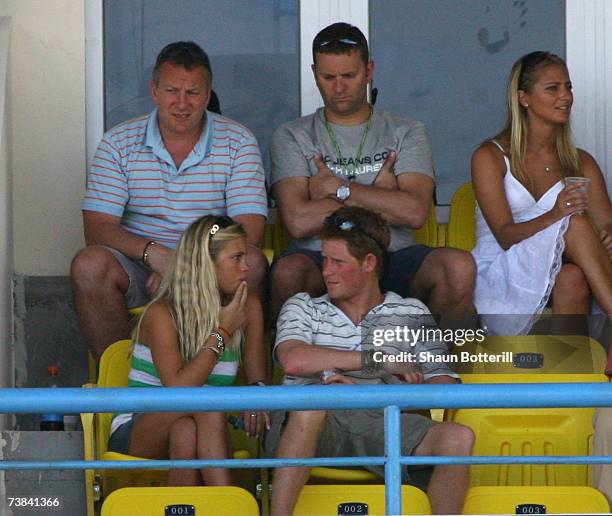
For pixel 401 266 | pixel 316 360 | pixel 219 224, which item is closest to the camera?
pixel 316 360

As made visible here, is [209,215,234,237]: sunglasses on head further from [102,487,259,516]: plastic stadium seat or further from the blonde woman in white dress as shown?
the blonde woman in white dress

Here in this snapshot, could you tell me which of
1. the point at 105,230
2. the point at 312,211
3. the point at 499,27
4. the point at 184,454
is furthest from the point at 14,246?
the point at 499,27

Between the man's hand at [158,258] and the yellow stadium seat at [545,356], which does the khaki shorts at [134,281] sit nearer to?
the man's hand at [158,258]

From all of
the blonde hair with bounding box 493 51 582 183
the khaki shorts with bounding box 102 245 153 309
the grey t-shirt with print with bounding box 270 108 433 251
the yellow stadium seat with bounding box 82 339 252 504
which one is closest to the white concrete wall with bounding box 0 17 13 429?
the khaki shorts with bounding box 102 245 153 309

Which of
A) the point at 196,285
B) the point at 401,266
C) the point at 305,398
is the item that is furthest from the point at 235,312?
the point at 305,398

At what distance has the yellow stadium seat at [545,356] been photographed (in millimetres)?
5465

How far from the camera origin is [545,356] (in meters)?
5.46

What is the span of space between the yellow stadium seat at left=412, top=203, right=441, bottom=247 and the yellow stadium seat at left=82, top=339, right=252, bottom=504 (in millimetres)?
1323

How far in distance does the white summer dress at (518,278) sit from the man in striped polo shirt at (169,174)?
0.84 meters

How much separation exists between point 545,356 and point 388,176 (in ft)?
3.26

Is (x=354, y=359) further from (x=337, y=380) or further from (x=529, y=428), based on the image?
(x=529, y=428)

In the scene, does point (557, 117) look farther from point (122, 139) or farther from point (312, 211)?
point (122, 139)

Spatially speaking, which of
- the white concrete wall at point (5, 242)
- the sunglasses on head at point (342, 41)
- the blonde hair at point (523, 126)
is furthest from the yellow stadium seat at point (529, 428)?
the white concrete wall at point (5, 242)

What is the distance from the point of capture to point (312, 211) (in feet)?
Result: 19.2
